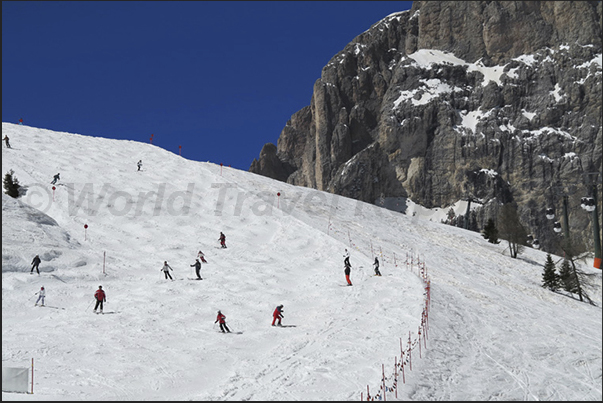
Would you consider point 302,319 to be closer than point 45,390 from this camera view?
No

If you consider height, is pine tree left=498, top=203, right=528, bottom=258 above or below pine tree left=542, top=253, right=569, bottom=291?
above

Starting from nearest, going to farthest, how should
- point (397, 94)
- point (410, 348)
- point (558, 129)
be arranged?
Result: point (410, 348), point (558, 129), point (397, 94)

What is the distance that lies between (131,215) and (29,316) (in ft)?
53.7

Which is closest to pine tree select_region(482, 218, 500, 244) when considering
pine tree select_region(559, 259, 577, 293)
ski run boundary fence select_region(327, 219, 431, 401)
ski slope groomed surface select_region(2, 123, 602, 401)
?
ski slope groomed surface select_region(2, 123, 602, 401)

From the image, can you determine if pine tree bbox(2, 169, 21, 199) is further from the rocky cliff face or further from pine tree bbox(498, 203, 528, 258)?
the rocky cliff face

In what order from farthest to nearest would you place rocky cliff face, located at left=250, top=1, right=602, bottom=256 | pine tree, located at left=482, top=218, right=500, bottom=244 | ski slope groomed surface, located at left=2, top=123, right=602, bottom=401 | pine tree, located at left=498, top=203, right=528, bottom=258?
1. rocky cliff face, located at left=250, top=1, right=602, bottom=256
2. pine tree, located at left=482, top=218, right=500, bottom=244
3. pine tree, located at left=498, top=203, right=528, bottom=258
4. ski slope groomed surface, located at left=2, top=123, right=602, bottom=401

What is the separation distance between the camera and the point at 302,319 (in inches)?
930

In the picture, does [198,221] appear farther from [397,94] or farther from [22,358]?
[397,94]

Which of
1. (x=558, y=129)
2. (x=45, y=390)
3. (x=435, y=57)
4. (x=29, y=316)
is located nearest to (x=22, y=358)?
(x=45, y=390)

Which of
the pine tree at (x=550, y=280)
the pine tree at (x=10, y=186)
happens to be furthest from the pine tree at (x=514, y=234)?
the pine tree at (x=10, y=186)

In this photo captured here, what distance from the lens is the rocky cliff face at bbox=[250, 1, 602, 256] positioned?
6422 inches

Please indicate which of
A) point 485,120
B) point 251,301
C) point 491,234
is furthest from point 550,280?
point 485,120

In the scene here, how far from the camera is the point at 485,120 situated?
17412cm

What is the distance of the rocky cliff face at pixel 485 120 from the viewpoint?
163125mm
